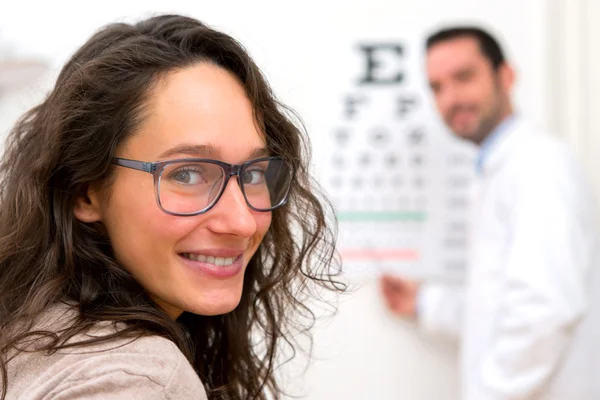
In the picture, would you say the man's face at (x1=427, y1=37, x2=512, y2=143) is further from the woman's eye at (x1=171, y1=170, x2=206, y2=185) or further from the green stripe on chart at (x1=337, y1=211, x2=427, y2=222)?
the woman's eye at (x1=171, y1=170, x2=206, y2=185)

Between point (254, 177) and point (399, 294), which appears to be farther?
point (399, 294)

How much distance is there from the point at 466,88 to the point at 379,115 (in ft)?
0.87

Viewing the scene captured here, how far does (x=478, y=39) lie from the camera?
6.78 feet

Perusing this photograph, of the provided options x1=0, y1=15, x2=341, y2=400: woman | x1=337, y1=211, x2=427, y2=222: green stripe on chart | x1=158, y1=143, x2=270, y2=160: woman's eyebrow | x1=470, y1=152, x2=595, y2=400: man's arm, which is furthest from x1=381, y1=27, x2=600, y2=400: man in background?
x1=158, y1=143, x2=270, y2=160: woman's eyebrow

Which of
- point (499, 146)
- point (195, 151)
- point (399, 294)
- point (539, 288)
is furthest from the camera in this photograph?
point (399, 294)

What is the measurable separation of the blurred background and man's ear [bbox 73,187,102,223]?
125cm

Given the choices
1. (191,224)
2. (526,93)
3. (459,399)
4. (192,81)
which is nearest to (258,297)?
(191,224)

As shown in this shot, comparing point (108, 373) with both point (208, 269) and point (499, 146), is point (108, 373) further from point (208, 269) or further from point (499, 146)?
point (499, 146)

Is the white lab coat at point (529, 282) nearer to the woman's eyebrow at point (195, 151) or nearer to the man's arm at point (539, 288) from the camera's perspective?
the man's arm at point (539, 288)

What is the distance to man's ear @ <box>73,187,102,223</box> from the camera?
2.82 feet

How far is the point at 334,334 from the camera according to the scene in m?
2.08

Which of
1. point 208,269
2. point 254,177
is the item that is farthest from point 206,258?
point 254,177

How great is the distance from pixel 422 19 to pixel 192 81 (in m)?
1.42

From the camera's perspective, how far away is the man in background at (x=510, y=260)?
5.51ft
